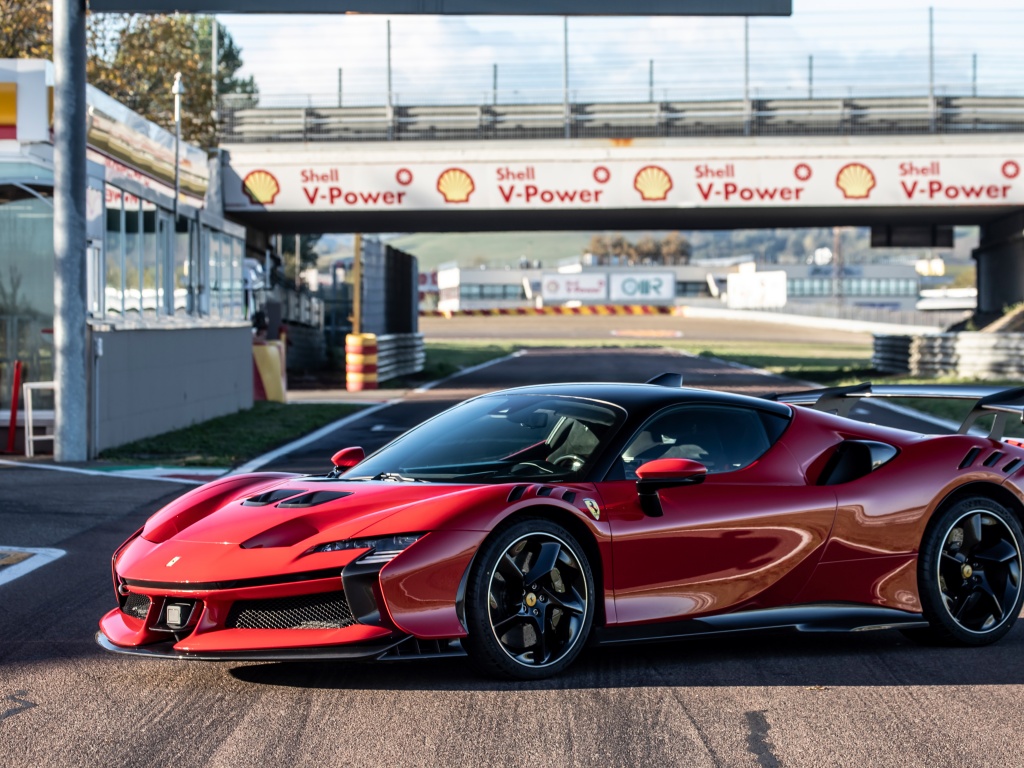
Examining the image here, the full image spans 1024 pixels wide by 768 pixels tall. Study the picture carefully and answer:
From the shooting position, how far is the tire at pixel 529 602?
5.42 metres

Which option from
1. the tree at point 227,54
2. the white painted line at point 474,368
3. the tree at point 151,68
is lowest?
the white painted line at point 474,368

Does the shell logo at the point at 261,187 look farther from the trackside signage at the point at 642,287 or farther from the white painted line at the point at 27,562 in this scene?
the trackside signage at the point at 642,287

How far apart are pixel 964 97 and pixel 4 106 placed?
25.0 m

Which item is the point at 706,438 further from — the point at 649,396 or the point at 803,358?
the point at 803,358

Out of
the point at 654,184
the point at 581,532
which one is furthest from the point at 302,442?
the point at 654,184

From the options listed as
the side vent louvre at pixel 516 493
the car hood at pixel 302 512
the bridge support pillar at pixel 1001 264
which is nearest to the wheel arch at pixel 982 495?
the side vent louvre at pixel 516 493

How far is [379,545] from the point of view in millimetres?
5336

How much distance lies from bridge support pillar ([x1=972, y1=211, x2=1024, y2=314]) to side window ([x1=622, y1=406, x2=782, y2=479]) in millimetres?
31639

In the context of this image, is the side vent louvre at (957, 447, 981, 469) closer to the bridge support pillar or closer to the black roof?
the black roof

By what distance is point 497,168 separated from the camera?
34062 mm

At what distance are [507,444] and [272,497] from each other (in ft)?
3.42

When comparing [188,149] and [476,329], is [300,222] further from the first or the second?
[476,329]

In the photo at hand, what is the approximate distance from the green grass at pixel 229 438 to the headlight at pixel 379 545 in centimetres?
1006

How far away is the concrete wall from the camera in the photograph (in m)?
16.4
